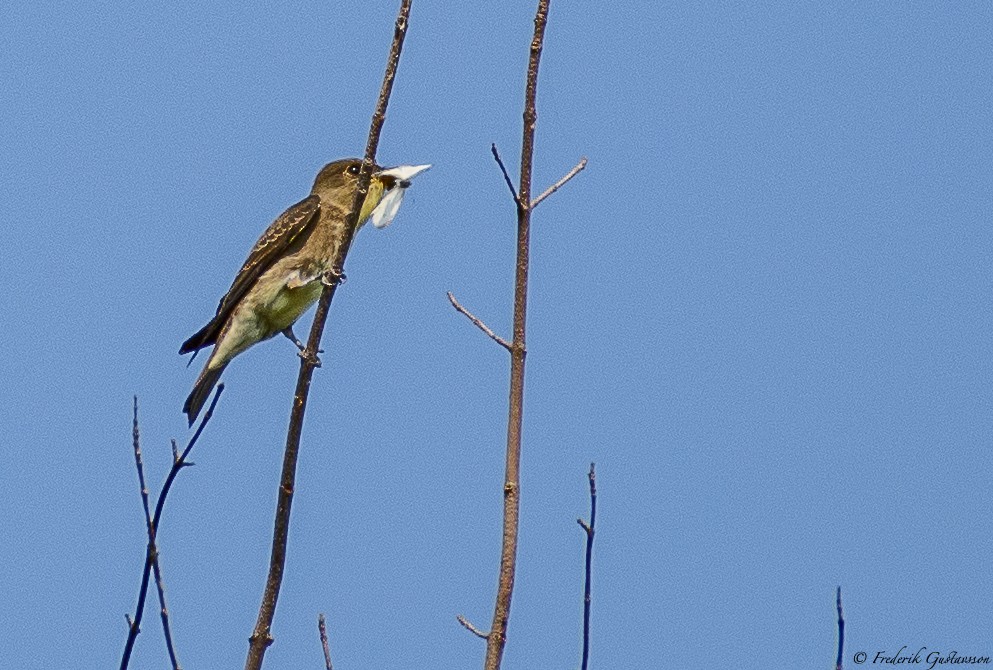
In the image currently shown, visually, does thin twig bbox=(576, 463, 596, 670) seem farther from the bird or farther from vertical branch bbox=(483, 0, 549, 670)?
the bird

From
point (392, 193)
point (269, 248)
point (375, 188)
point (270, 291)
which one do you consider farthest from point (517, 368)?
point (269, 248)

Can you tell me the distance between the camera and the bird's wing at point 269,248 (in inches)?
365

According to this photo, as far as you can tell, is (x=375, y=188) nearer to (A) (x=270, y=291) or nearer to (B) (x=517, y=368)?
(A) (x=270, y=291)

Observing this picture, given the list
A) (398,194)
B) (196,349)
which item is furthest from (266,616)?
(196,349)

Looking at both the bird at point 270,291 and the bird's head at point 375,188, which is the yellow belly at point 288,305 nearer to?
the bird at point 270,291

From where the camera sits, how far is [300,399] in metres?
4.99

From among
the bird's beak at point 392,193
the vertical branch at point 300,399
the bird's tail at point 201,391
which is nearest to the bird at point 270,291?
the bird's tail at point 201,391

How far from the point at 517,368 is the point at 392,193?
4.28 meters

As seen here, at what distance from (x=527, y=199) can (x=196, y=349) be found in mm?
5681

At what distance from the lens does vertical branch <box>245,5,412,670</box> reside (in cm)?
421

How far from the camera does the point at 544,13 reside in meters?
4.00

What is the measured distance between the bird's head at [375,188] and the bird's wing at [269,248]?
0.98 ft

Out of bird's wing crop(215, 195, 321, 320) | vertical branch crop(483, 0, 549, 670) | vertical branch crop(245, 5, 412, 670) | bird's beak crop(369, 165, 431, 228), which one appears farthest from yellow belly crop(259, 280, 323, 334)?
vertical branch crop(483, 0, 549, 670)

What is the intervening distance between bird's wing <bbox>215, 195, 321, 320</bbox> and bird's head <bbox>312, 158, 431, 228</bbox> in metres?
0.30
